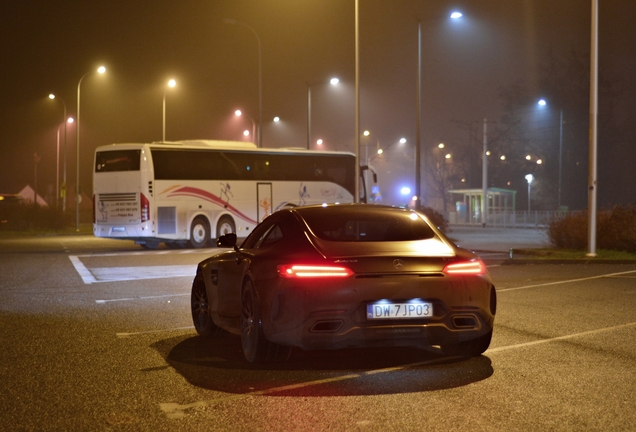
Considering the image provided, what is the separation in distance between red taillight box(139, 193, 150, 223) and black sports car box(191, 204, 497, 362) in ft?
78.7

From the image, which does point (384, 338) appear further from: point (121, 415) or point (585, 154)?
point (585, 154)

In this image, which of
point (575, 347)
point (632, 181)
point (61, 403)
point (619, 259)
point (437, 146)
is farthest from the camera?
point (437, 146)

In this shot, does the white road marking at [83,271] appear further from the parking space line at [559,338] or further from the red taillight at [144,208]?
the parking space line at [559,338]

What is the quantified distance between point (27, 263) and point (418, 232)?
58.1ft

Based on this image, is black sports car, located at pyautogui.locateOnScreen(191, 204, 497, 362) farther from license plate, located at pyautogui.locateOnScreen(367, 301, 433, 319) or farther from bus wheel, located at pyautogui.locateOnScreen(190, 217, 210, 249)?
bus wheel, located at pyautogui.locateOnScreen(190, 217, 210, 249)

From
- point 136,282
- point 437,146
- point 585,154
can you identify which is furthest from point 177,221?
point 437,146

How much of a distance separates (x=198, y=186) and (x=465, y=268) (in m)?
26.6

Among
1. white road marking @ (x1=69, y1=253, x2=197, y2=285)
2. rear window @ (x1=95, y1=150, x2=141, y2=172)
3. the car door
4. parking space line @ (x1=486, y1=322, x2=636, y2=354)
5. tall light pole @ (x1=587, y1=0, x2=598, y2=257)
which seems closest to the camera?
the car door

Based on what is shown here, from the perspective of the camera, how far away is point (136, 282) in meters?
17.2

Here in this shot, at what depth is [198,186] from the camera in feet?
110

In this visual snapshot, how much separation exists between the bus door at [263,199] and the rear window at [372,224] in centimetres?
2691

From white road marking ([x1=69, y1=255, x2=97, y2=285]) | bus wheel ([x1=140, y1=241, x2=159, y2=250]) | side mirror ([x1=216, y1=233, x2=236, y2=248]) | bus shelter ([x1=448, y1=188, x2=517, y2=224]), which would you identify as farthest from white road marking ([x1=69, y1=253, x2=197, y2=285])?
bus shelter ([x1=448, y1=188, x2=517, y2=224])

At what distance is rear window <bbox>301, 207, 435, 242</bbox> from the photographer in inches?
315

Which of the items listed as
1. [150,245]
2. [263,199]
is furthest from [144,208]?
[263,199]
